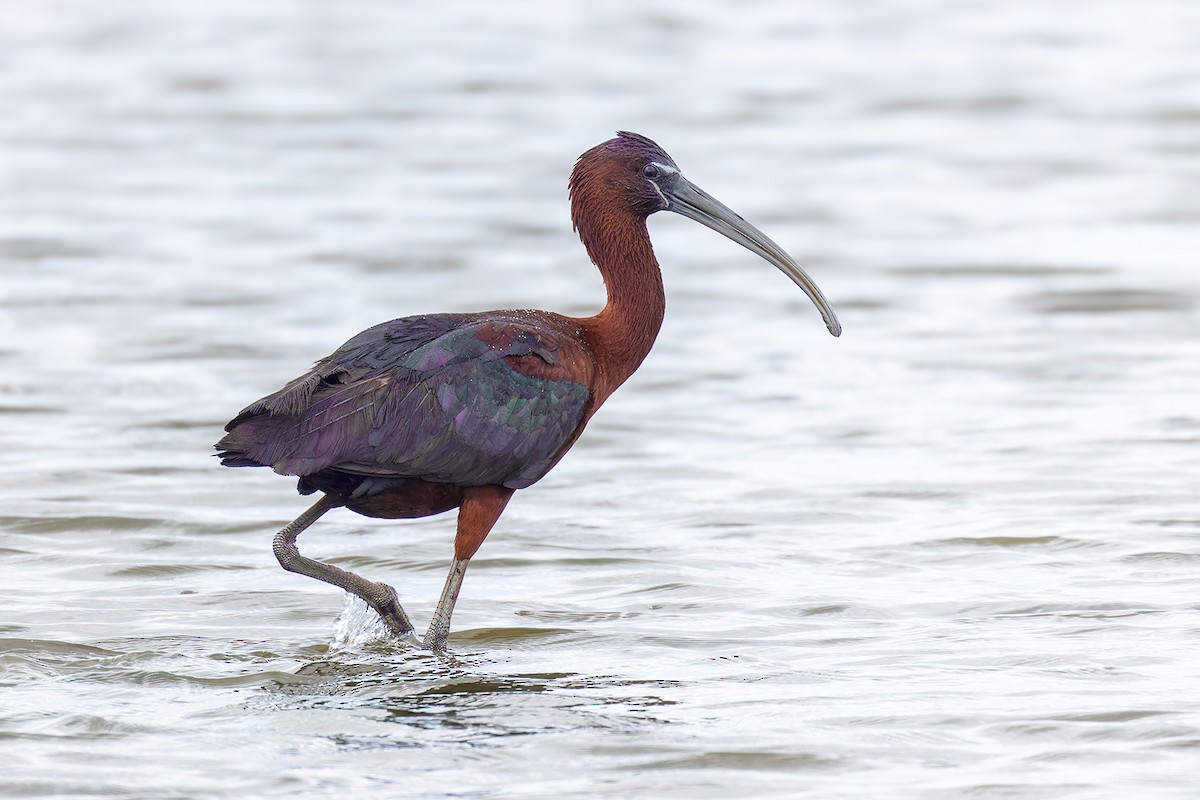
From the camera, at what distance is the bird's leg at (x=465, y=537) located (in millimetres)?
8086

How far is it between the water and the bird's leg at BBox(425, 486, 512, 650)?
15 cm

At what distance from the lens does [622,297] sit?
8.61m

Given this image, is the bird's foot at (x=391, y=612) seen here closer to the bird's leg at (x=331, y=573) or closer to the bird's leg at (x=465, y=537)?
the bird's leg at (x=331, y=573)

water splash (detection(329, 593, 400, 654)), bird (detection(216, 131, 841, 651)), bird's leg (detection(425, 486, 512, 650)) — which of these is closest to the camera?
bird (detection(216, 131, 841, 651))

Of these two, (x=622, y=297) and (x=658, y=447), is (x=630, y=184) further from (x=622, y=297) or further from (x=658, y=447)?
(x=658, y=447)

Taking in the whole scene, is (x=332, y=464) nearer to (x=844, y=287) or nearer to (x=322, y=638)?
(x=322, y=638)

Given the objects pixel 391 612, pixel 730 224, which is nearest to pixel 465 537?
pixel 391 612

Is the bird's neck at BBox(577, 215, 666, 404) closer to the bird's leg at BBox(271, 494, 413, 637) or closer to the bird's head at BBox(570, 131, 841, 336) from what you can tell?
the bird's head at BBox(570, 131, 841, 336)

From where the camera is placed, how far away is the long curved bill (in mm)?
8844

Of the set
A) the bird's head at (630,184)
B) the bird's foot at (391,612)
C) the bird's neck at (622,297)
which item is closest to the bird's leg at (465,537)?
the bird's foot at (391,612)

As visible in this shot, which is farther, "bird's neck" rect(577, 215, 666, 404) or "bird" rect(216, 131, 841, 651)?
"bird's neck" rect(577, 215, 666, 404)

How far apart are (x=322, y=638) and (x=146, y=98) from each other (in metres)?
19.9

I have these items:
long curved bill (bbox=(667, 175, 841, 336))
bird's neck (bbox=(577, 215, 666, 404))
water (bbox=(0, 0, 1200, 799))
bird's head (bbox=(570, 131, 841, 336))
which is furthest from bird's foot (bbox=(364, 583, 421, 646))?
Answer: long curved bill (bbox=(667, 175, 841, 336))

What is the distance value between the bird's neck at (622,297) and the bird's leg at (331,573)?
1.21 meters
